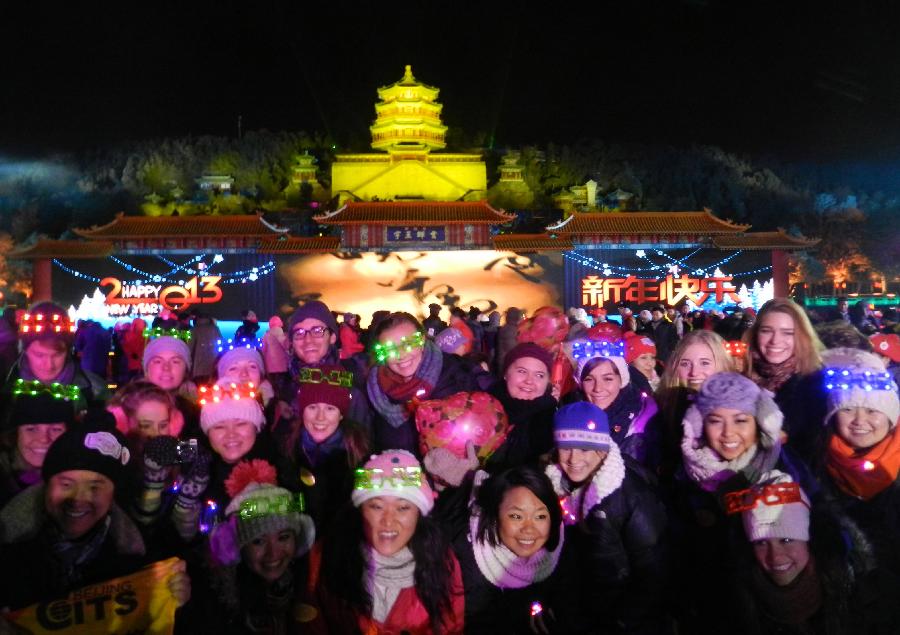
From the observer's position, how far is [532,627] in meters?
2.37

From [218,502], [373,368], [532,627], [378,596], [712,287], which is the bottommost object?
[532,627]

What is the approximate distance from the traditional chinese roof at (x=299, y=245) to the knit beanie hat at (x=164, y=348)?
1743 cm

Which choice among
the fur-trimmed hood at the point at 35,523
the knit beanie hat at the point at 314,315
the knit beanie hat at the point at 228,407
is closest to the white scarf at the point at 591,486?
the knit beanie hat at the point at 228,407

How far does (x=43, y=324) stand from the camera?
411 centimetres

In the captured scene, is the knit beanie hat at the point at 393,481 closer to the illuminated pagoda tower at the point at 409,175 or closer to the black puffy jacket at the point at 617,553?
the black puffy jacket at the point at 617,553

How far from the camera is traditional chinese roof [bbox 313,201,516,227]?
20.9 meters

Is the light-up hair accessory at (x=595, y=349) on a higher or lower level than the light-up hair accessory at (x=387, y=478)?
higher

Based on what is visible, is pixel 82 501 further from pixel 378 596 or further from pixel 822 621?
pixel 822 621

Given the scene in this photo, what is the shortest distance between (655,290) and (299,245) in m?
10.9

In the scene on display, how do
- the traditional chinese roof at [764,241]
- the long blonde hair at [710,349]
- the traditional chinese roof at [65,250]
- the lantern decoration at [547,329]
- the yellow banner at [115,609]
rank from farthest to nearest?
the traditional chinese roof at [764,241] → the traditional chinese roof at [65,250] → the lantern decoration at [547,329] → the long blonde hair at [710,349] → the yellow banner at [115,609]

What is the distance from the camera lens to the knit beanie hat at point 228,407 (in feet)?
9.27

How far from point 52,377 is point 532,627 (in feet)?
9.89

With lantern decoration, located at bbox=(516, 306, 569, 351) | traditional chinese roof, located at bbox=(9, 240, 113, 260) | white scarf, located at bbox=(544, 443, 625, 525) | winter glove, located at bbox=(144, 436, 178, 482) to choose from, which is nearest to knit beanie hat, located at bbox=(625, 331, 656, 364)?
lantern decoration, located at bbox=(516, 306, 569, 351)

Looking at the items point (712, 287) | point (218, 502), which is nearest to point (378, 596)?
point (218, 502)
